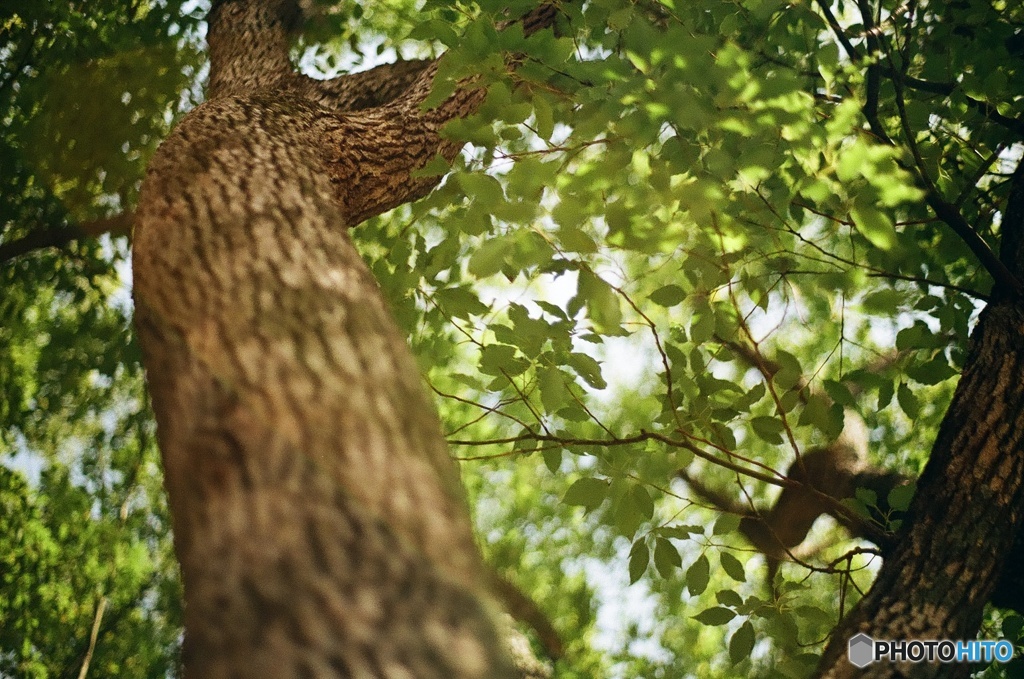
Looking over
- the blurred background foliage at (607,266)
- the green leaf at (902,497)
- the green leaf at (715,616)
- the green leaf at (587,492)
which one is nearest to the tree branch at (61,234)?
the blurred background foliage at (607,266)

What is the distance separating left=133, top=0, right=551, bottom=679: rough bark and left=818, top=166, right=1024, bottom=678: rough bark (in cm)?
147

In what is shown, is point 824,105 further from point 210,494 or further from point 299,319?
point 210,494

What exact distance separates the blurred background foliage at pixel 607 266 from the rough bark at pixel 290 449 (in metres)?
0.39

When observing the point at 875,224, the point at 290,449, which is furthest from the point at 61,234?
the point at 875,224

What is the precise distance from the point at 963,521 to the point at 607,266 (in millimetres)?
1408

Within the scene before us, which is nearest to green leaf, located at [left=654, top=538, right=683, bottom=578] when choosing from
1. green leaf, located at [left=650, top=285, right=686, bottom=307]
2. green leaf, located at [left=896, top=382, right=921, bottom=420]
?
green leaf, located at [left=650, top=285, right=686, bottom=307]

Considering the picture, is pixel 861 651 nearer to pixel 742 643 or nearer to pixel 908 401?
pixel 742 643

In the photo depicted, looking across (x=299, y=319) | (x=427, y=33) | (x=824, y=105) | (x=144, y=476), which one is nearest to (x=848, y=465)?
(x=824, y=105)

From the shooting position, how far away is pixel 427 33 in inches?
79.7

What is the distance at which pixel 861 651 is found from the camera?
192 cm

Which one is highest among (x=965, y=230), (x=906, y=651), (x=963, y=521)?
(x=965, y=230)

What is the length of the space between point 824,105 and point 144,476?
26.4ft

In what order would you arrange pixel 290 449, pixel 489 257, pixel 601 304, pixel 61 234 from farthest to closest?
pixel 61 234
pixel 601 304
pixel 489 257
pixel 290 449

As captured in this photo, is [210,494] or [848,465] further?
[848,465]
